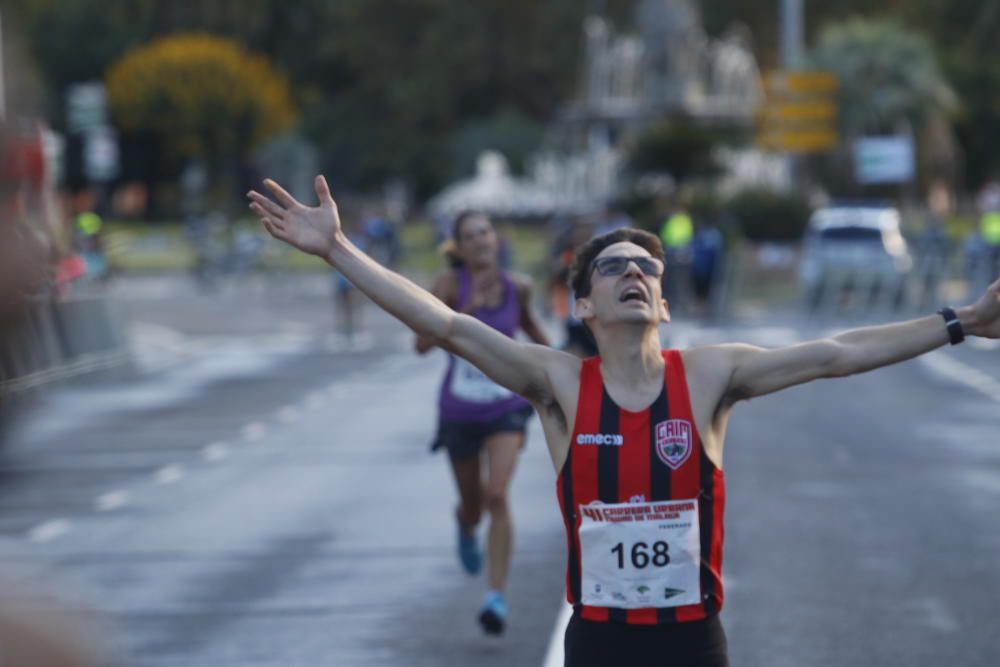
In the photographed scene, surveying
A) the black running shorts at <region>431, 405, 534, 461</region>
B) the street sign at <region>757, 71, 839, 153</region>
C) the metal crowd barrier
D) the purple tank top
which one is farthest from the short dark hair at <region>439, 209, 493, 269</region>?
the street sign at <region>757, 71, 839, 153</region>

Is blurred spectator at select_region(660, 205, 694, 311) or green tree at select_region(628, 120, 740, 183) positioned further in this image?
green tree at select_region(628, 120, 740, 183)

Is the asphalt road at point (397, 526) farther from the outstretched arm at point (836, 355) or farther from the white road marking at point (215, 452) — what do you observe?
the outstretched arm at point (836, 355)

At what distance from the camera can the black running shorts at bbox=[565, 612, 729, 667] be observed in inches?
204

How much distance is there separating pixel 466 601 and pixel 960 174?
7983 cm

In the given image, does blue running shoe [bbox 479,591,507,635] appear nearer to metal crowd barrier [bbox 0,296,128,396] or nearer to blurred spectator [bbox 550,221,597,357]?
blurred spectator [bbox 550,221,597,357]

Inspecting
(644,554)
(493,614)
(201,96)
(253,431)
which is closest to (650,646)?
(644,554)

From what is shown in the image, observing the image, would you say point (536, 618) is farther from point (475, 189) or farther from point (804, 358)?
point (475, 189)

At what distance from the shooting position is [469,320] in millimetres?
5559

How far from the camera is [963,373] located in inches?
998

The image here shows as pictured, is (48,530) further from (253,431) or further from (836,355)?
(836,355)

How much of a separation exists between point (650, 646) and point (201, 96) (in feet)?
253

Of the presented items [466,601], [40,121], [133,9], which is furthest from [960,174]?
[40,121]

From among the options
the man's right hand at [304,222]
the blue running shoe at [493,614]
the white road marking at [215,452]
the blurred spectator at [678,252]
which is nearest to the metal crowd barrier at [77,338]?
the white road marking at [215,452]

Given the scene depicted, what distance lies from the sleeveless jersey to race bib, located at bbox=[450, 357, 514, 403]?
14.2 feet
